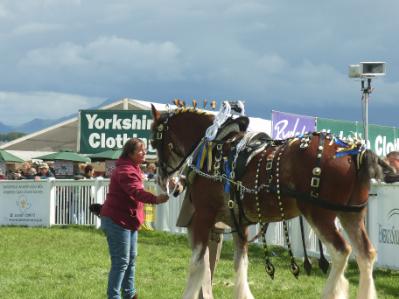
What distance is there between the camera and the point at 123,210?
6891 millimetres

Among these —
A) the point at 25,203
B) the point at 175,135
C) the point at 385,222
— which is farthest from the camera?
the point at 25,203

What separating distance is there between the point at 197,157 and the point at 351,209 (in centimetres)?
169

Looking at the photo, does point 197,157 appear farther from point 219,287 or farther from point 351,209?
point 219,287

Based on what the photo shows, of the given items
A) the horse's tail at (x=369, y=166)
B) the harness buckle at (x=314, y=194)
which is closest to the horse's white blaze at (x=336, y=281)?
the harness buckle at (x=314, y=194)

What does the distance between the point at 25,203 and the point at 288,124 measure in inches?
294

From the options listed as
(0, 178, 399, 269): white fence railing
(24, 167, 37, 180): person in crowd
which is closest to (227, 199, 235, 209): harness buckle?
Result: (0, 178, 399, 269): white fence railing

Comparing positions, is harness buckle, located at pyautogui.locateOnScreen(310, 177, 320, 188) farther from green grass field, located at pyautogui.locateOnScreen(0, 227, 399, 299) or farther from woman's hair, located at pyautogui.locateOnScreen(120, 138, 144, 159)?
green grass field, located at pyautogui.locateOnScreen(0, 227, 399, 299)

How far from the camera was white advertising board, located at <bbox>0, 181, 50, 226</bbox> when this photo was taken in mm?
17672

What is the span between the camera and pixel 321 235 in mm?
5859

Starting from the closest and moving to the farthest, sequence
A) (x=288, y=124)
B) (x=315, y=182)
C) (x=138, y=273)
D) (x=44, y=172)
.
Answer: (x=315, y=182), (x=138, y=273), (x=288, y=124), (x=44, y=172)

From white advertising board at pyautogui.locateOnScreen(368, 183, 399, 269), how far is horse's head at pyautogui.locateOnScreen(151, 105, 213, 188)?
4197 millimetres

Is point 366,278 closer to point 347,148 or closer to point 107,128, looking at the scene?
point 347,148

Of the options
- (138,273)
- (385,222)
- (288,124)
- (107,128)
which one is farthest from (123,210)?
(107,128)

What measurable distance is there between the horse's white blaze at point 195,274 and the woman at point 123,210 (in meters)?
0.65
